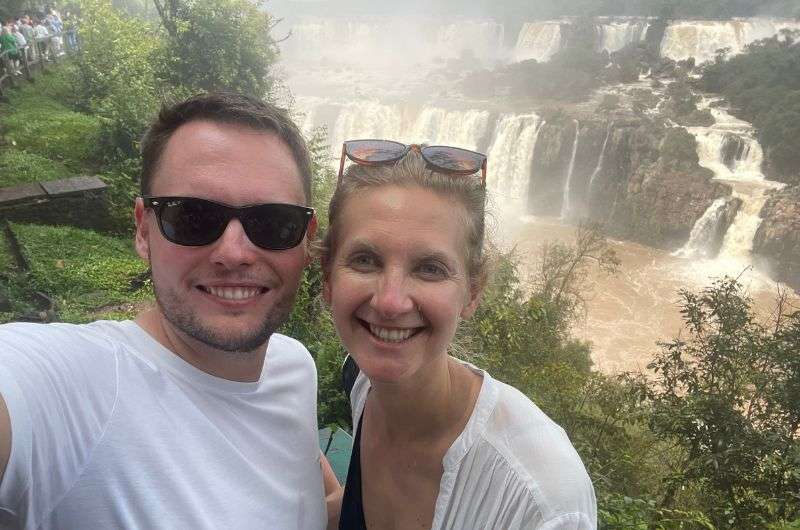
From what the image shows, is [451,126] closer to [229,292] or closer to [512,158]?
[512,158]

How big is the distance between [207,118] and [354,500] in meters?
1.18

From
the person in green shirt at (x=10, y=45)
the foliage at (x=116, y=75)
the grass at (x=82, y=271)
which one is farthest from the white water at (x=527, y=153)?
the grass at (x=82, y=271)

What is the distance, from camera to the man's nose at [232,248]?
4.52 feet

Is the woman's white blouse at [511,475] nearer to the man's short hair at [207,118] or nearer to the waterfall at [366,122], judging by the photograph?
the man's short hair at [207,118]

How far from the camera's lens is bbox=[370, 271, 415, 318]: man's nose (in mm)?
1269

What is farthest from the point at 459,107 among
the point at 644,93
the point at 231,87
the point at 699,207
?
the point at 231,87

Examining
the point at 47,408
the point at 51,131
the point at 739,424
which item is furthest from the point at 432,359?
the point at 51,131

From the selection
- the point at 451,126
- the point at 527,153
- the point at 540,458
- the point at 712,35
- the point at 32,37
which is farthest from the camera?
the point at 712,35

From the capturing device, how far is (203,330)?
1.35m

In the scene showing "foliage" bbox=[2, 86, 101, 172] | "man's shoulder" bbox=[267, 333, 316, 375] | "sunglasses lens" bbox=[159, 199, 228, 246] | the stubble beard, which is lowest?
"foliage" bbox=[2, 86, 101, 172]

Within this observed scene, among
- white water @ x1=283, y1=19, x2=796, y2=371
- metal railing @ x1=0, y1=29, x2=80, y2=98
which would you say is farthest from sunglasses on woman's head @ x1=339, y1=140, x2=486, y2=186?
metal railing @ x1=0, y1=29, x2=80, y2=98

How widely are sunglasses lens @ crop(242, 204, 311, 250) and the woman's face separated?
173mm

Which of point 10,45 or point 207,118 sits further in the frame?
point 10,45

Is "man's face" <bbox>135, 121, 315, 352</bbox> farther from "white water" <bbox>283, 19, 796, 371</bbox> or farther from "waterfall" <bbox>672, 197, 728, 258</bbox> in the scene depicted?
"waterfall" <bbox>672, 197, 728, 258</bbox>
